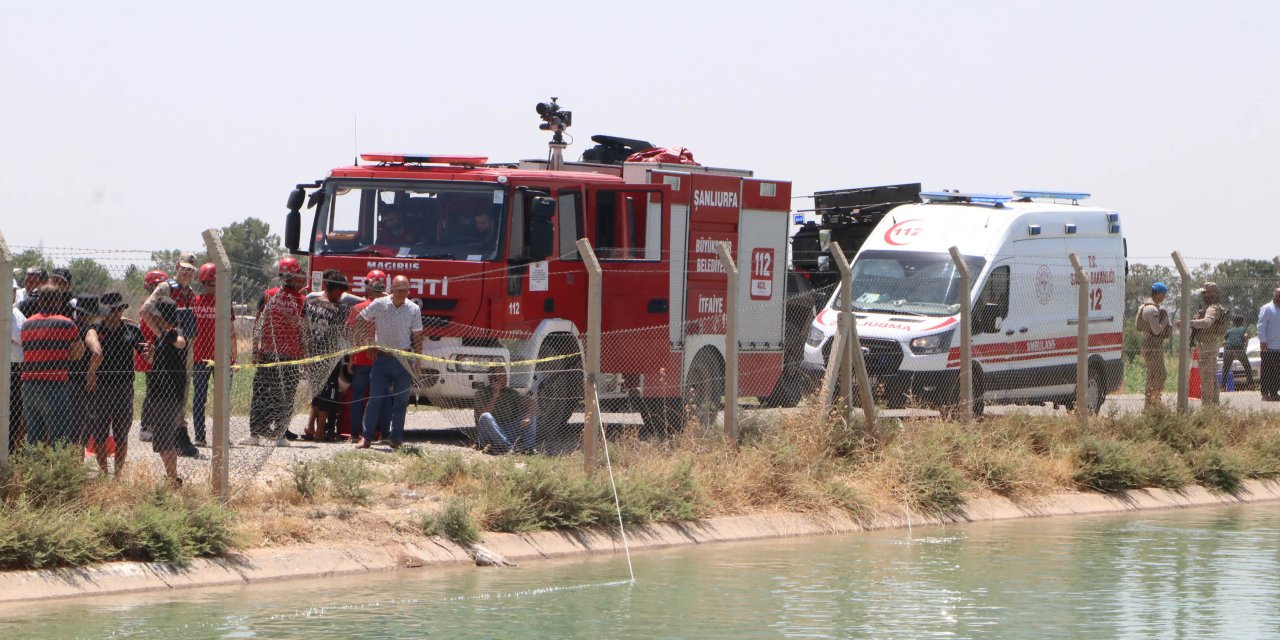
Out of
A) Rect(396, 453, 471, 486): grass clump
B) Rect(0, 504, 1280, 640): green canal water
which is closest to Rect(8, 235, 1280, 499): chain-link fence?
Rect(396, 453, 471, 486): grass clump

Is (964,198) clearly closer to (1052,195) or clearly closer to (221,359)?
(1052,195)

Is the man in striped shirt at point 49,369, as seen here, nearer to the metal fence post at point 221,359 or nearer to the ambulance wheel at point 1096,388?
the metal fence post at point 221,359

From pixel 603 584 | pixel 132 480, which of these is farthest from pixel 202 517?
pixel 603 584

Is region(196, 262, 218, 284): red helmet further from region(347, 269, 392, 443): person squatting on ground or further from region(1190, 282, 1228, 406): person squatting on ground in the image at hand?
region(1190, 282, 1228, 406): person squatting on ground

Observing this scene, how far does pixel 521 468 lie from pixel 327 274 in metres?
4.16

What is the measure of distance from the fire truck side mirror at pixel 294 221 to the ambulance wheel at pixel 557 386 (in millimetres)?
2832

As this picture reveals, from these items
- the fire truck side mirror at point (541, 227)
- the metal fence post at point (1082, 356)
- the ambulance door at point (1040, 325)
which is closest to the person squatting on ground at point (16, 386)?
the fire truck side mirror at point (541, 227)

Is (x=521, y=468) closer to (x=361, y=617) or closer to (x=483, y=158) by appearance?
(x=361, y=617)

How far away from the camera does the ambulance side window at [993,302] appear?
68.0ft

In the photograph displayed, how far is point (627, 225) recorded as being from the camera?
18.6 meters

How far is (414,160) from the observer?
18.1m

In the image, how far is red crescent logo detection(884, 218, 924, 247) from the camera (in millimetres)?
21766

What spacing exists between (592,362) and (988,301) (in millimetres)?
8732

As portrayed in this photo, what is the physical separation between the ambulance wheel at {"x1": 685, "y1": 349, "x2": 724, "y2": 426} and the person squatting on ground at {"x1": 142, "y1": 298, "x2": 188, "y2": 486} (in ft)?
19.1
